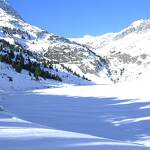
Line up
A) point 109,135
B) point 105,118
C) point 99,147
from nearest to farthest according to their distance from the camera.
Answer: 1. point 99,147
2. point 109,135
3. point 105,118

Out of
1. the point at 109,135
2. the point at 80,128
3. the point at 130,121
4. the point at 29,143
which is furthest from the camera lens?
the point at 130,121

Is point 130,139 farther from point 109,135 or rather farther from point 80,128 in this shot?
point 80,128

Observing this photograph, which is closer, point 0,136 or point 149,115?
point 0,136

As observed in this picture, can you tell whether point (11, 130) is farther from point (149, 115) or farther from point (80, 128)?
point (149, 115)

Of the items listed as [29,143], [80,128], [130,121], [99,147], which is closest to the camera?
[29,143]

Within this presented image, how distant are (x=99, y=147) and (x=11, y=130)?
1.56 m

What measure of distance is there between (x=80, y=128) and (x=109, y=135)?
131cm

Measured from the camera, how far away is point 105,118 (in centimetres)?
1633

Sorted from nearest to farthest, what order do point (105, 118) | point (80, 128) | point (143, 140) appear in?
1. point (143, 140)
2. point (80, 128)
3. point (105, 118)

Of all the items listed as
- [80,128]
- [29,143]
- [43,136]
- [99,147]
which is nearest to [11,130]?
[43,136]

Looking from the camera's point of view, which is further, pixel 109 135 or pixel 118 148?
pixel 109 135

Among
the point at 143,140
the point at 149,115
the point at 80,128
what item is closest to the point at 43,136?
the point at 143,140

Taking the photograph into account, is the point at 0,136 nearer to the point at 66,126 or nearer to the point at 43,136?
the point at 43,136

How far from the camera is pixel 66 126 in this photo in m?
13.7
